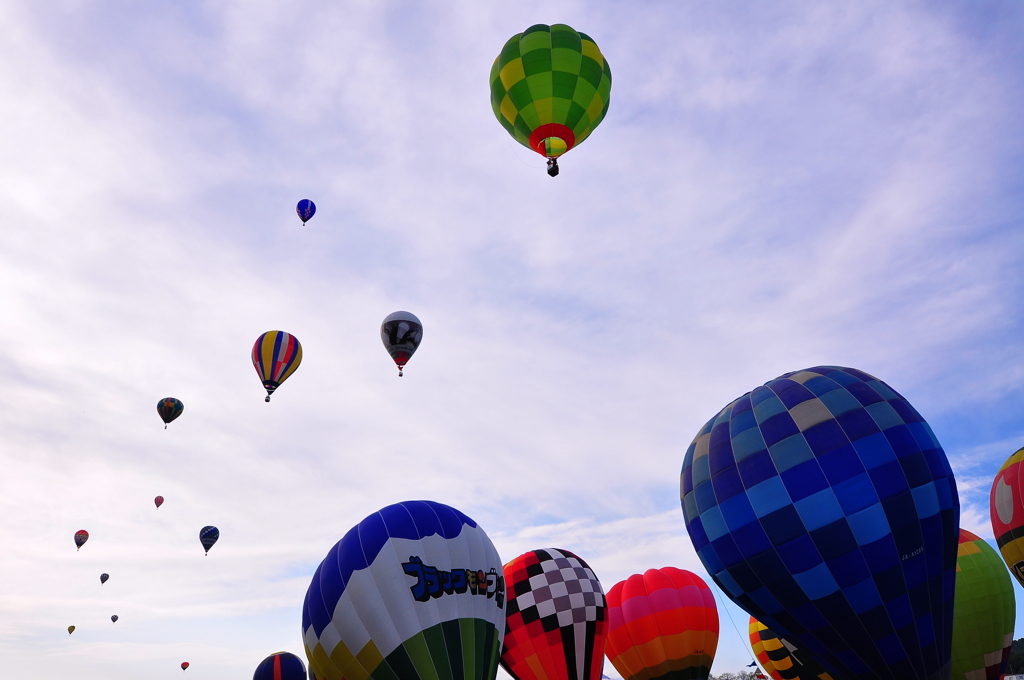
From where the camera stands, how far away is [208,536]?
3472 cm

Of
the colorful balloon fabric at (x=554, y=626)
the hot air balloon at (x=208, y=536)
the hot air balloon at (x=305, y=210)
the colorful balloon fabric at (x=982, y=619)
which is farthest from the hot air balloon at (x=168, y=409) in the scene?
the colorful balloon fabric at (x=982, y=619)

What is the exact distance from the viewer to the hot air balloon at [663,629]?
59.7ft

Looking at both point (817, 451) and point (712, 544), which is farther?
point (712, 544)

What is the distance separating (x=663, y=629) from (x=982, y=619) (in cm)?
760

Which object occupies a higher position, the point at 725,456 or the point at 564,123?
the point at 564,123

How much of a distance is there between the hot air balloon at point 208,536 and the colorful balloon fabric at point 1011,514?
1354 inches

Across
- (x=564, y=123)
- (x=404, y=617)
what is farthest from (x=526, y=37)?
(x=404, y=617)

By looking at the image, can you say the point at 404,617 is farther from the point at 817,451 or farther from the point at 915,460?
the point at 915,460

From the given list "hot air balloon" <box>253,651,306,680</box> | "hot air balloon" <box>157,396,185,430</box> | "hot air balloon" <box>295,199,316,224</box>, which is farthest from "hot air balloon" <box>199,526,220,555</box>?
"hot air balloon" <box>295,199,316,224</box>

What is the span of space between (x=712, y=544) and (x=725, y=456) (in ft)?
5.69

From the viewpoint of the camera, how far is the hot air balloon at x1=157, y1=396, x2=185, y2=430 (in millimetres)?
30969

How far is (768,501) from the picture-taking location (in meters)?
11.8

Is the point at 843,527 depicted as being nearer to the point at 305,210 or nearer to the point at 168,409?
the point at 305,210

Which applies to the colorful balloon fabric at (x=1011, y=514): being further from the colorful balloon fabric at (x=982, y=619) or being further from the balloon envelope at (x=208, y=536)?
the balloon envelope at (x=208, y=536)
